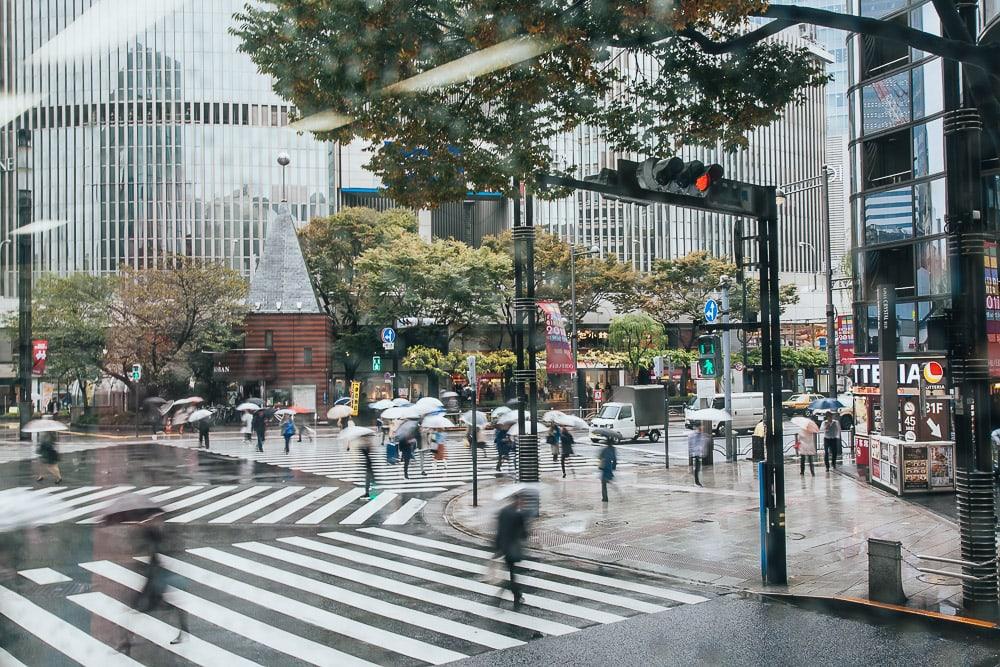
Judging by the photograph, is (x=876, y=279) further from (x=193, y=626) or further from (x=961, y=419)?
(x=193, y=626)

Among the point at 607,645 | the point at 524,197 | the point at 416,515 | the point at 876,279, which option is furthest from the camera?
the point at 876,279

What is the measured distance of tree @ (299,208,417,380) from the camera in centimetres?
4225

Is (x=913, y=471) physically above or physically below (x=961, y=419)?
below

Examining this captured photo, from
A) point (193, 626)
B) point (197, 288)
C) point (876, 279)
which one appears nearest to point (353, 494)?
point (193, 626)

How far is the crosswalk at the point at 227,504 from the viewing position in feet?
48.8

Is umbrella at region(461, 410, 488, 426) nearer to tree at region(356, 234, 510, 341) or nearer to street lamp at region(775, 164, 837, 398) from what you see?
tree at region(356, 234, 510, 341)

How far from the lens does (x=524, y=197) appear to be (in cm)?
1477

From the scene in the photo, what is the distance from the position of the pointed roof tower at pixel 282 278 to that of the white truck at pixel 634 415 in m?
16.3

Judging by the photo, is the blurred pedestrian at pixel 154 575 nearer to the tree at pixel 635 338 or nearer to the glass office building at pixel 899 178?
the glass office building at pixel 899 178

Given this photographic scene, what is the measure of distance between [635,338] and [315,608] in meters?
36.7

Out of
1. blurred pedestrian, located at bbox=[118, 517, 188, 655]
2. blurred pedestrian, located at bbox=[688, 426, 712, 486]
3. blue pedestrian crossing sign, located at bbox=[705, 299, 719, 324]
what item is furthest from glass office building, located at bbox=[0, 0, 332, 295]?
blurred pedestrian, located at bbox=[688, 426, 712, 486]

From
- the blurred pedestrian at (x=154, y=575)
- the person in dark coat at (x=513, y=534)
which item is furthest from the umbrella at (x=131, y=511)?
the person in dark coat at (x=513, y=534)

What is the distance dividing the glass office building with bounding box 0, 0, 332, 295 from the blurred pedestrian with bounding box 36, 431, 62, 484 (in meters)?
3.22

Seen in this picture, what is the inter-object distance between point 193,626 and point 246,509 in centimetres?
816
